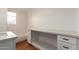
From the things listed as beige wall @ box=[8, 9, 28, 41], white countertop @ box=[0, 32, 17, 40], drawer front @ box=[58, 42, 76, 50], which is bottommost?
drawer front @ box=[58, 42, 76, 50]

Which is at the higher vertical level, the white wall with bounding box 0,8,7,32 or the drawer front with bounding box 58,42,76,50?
the white wall with bounding box 0,8,7,32

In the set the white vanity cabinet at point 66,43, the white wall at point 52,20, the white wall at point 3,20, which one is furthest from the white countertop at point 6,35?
the white vanity cabinet at point 66,43

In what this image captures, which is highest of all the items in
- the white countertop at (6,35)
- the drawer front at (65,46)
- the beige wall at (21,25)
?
the beige wall at (21,25)

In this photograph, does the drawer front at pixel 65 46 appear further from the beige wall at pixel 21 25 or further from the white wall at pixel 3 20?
the white wall at pixel 3 20

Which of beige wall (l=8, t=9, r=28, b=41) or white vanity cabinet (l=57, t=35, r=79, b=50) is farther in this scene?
white vanity cabinet (l=57, t=35, r=79, b=50)

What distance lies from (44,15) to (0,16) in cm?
41

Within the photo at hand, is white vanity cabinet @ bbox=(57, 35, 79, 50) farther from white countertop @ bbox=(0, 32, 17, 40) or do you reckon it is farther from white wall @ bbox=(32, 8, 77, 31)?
white countertop @ bbox=(0, 32, 17, 40)

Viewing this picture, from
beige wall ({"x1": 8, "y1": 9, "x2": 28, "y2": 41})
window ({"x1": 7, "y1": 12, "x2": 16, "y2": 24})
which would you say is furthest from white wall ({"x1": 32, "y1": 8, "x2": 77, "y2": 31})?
window ({"x1": 7, "y1": 12, "x2": 16, "y2": 24})

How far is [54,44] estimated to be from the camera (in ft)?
2.98

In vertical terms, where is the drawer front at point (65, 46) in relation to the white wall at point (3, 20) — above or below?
below
